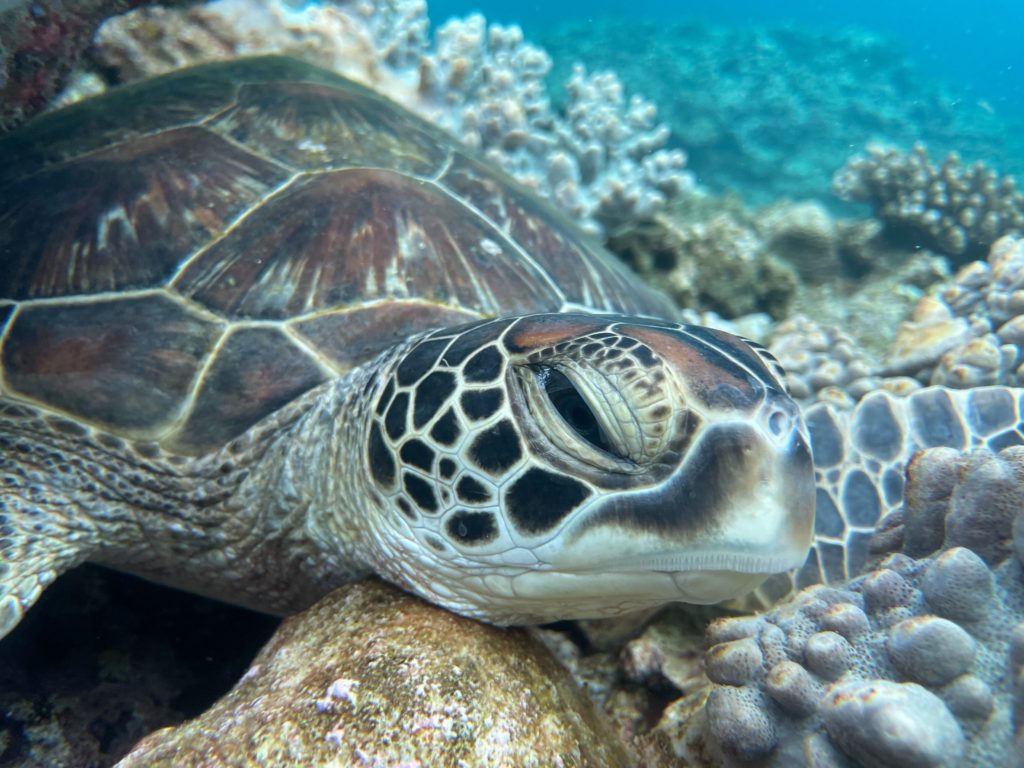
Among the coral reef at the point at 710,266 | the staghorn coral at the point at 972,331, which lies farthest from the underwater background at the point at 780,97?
the staghorn coral at the point at 972,331

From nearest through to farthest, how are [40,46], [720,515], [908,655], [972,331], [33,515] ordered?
1. [908,655]
2. [720,515]
3. [33,515]
4. [40,46]
5. [972,331]

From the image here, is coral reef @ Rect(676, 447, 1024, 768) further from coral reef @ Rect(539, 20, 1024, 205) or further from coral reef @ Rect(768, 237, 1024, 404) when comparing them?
coral reef @ Rect(539, 20, 1024, 205)

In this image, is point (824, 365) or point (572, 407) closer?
point (572, 407)

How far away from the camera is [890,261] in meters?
3.97

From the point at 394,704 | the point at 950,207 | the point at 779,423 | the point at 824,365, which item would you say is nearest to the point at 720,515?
the point at 779,423

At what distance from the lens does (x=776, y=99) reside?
10.7 meters

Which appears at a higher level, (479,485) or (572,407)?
(572,407)

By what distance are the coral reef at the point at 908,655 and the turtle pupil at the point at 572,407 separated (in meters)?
0.42

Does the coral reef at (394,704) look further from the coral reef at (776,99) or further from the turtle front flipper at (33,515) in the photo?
the coral reef at (776,99)

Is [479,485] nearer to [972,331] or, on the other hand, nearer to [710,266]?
[972,331]

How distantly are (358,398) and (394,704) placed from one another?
2.21 ft

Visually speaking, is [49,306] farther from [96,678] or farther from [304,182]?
[96,678]

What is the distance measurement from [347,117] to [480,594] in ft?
5.44

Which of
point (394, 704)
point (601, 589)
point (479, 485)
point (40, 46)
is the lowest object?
point (394, 704)
